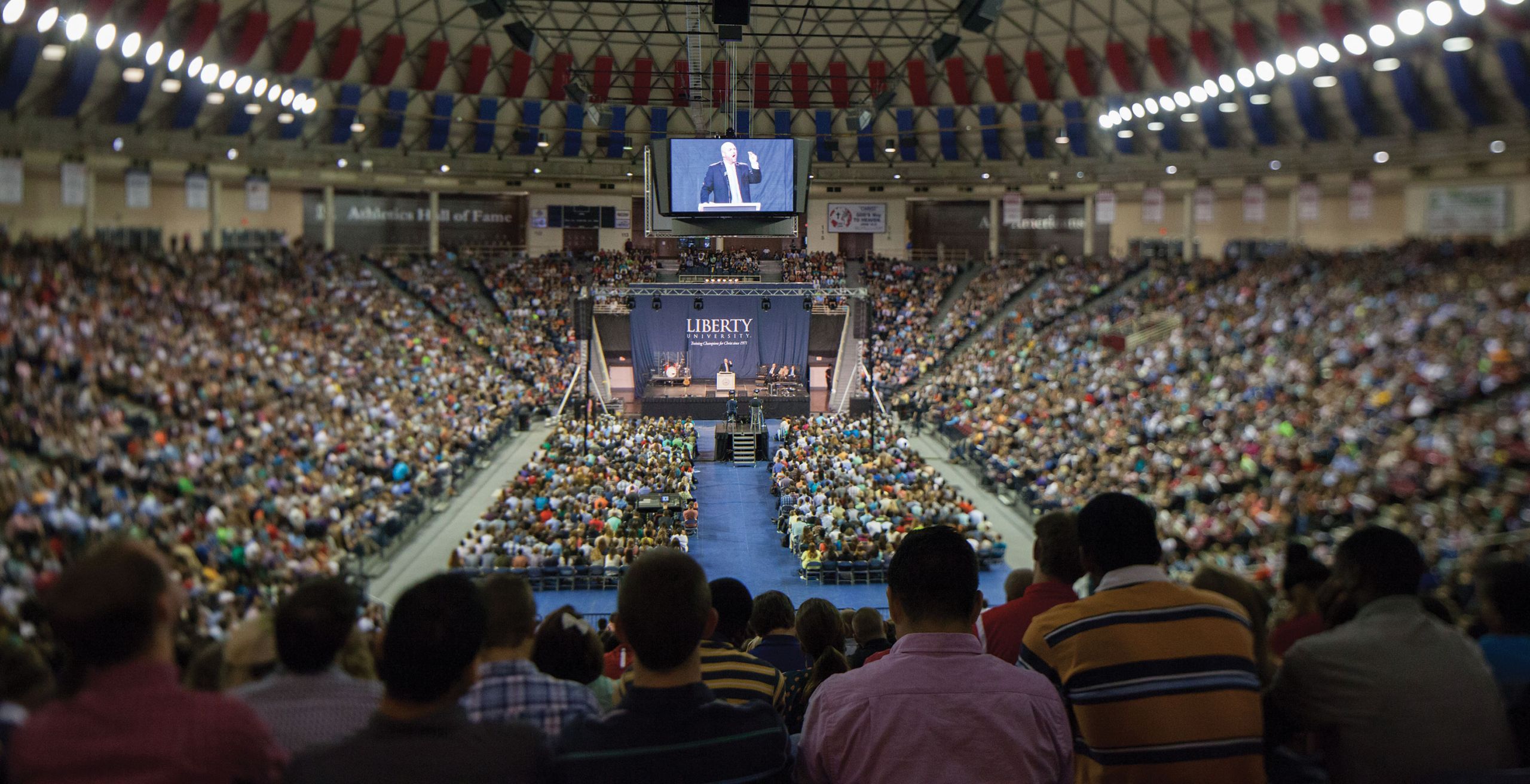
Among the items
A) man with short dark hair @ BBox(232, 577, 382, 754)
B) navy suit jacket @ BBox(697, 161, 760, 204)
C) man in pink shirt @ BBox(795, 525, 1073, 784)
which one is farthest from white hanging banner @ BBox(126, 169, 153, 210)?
man in pink shirt @ BBox(795, 525, 1073, 784)

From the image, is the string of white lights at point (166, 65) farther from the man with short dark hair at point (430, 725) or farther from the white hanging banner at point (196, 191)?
the man with short dark hair at point (430, 725)

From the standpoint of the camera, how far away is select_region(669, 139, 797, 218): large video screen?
57.8 feet

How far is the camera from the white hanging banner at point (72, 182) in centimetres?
2264

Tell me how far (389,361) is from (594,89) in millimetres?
15980

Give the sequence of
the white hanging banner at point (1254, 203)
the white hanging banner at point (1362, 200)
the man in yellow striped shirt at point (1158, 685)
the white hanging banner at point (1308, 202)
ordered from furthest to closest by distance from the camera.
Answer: the white hanging banner at point (1254, 203)
the white hanging banner at point (1308, 202)
the white hanging banner at point (1362, 200)
the man in yellow striped shirt at point (1158, 685)

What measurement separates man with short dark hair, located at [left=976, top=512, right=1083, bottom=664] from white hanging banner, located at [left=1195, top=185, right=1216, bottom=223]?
32.3m

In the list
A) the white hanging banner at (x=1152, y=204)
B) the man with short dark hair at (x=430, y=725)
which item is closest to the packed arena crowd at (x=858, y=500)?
the man with short dark hair at (x=430, y=725)

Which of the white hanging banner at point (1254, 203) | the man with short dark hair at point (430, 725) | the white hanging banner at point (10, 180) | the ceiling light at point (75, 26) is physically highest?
the ceiling light at point (75, 26)

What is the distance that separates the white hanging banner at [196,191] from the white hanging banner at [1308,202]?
3058 centimetres

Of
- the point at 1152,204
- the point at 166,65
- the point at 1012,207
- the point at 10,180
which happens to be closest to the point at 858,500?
the point at 10,180

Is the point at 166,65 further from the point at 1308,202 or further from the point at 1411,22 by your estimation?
the point at 1308,202

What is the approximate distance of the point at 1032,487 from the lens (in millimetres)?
19109

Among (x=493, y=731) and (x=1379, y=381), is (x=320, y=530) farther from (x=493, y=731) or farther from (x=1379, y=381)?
(x=1379, y=381)

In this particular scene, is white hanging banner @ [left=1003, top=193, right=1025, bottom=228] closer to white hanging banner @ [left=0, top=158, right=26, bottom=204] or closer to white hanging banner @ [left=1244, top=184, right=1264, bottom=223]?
white hanging banner @ [left=1244, top=184, right=1264, bottom=223]
